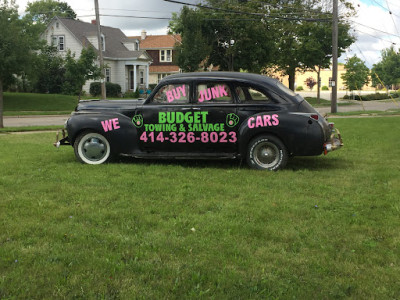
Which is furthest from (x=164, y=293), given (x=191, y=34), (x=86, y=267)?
(x=191, y=34)

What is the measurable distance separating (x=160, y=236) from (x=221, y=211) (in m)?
1.09

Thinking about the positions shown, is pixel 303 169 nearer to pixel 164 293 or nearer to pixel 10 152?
pixel 164 293

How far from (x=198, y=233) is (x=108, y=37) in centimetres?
4655

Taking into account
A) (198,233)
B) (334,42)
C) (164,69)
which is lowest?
(198,233)

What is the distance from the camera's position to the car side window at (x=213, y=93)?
7793 mm

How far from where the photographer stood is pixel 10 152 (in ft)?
32.1

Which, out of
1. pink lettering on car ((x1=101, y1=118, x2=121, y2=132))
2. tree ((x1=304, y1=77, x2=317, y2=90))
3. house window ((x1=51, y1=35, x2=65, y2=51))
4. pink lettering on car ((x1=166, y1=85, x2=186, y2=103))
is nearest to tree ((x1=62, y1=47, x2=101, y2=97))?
pink lettering on car ((x1=101, y1=118, x2=121, y2=132))

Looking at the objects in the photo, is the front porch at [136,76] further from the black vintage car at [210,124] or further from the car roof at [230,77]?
the car roof at [230,77]

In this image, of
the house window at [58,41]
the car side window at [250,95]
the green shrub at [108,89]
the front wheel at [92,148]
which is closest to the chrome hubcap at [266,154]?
the car side window at [250,95]

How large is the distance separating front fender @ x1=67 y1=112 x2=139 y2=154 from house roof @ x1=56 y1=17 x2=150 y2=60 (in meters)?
35.6

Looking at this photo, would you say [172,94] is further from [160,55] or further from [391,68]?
[391,68]

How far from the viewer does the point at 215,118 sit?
7.70m

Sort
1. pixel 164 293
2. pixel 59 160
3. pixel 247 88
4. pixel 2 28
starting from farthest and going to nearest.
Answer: pixel 2 28 → pixel 59 160 → pixel 247 88 → pixel 164 293

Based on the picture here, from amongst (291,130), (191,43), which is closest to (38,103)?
(191,43)
